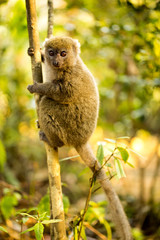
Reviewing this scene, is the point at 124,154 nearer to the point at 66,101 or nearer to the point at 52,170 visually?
the point at 52,170

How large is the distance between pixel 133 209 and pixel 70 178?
2.33 m

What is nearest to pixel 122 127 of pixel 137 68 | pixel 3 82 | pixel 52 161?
pixel 137 68

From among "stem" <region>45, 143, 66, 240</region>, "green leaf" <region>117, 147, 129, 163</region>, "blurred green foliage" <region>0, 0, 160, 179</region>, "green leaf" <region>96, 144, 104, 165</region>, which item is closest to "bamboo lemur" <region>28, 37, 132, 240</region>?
"stem" <region>45, 143, 66, 240</region>

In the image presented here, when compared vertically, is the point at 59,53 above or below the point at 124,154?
above

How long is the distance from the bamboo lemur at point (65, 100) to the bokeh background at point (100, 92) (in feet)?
3.60

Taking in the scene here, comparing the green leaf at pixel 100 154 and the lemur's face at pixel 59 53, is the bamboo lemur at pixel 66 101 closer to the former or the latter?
the lemur's face at pixel 59 53

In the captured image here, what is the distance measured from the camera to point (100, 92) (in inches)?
215

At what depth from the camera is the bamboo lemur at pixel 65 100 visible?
3338 millimetres

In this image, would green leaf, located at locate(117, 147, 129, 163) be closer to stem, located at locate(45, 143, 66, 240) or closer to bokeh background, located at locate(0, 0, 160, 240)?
stem, located at locate(45, 143, 66, 240)

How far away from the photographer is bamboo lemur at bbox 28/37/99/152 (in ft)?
11.0

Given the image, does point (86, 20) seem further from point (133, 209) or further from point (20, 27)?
point (133, 209)

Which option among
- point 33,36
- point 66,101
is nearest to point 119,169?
point 66,101

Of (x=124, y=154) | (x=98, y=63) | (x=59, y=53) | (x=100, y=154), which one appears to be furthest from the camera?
(x=98, y=63)

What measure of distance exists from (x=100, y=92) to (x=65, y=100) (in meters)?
2.19
